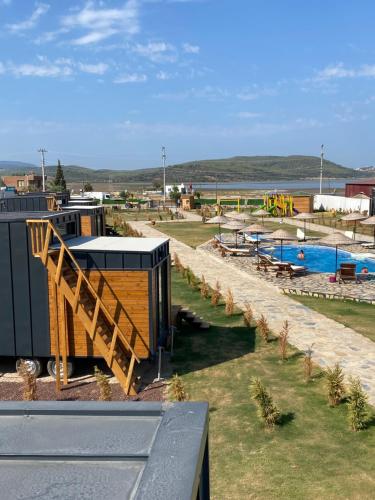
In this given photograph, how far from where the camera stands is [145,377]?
13.1m

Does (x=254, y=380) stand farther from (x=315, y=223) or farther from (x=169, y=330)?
(x=315, y=223)

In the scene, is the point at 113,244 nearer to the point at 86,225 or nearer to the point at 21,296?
the point at 21,296

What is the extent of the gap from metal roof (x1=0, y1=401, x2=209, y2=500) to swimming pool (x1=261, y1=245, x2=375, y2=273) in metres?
25.6

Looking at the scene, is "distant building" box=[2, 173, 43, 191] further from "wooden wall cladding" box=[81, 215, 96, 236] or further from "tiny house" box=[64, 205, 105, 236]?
"wooden wall cladding" box=[81, 215, 96, 236]

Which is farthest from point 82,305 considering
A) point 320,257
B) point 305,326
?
point 320,257

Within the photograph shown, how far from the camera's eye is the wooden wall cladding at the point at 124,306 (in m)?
12.6

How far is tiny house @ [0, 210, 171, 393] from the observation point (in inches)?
489

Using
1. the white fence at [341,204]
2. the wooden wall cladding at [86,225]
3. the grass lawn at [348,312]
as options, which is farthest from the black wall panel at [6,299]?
the white fence at [341,204]

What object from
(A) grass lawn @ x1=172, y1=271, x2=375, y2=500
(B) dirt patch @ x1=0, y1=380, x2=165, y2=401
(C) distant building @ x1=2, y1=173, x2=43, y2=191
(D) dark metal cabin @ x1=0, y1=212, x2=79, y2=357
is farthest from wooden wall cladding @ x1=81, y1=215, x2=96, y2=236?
(C) distant building @ x1=2, y1=173, x2=43, y2=191

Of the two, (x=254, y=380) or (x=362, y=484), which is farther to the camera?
(x=254, y=380)

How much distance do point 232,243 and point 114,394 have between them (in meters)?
26.0

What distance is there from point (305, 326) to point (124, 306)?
7.09 m

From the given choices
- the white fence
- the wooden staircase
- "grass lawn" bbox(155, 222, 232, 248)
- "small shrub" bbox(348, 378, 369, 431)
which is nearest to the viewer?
"small shrub" bbox(348, 378, 369, 431)

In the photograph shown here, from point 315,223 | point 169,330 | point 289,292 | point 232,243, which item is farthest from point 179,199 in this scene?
point 169,330
